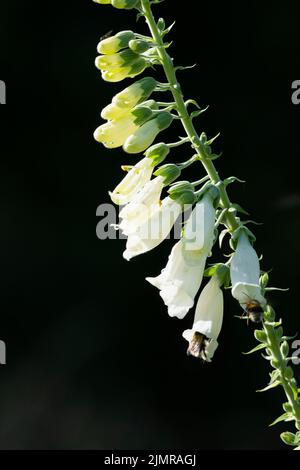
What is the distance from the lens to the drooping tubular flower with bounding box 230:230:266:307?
2.82ft

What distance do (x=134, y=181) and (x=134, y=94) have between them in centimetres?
11

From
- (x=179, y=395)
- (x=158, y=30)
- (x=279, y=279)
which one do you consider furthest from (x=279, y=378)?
(x=179, y=395)

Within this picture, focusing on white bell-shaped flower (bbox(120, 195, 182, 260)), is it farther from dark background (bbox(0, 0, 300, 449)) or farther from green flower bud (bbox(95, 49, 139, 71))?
dark background (bbox(0, 0, 300, 449))

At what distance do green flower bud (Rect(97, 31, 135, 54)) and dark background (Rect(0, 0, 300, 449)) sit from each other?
97 centimetres

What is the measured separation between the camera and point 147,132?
3.10 ft

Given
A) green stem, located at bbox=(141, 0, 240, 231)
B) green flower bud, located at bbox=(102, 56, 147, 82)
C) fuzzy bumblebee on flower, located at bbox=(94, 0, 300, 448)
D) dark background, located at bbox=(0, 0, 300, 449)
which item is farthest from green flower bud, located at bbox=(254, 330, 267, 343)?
dark background, located at bbox=(0, 0, 300, 449)

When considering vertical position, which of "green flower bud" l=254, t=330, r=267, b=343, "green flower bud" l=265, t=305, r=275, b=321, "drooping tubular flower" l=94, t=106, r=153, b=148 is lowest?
"green flower bud" l=254, t=330, r=267, b=343

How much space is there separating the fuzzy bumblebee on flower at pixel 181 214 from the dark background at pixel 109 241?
3.25ft

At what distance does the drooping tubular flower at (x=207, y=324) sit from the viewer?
2.98 ft

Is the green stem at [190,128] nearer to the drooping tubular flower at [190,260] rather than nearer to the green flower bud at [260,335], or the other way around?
the drooping tubular flower at [190,260]

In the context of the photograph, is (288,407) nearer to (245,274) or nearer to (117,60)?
(245,274)

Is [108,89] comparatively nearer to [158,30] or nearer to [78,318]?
[78,318]

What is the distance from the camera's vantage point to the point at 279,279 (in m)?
2.00

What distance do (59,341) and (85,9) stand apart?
2.95 ft
